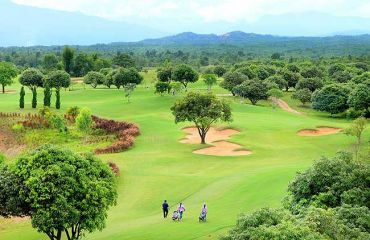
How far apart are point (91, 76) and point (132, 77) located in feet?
56.5

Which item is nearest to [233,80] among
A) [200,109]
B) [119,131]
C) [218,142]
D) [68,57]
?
[119,131]

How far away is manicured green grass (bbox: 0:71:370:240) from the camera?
3195 centimetres

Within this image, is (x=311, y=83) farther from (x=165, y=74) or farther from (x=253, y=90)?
(x=165, y=74)

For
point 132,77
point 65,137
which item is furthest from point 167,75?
point 65,137

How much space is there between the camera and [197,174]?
1865 inches

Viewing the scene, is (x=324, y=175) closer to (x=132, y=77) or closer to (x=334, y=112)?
(x=334, y=112)

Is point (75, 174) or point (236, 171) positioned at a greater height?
point (75, 174)

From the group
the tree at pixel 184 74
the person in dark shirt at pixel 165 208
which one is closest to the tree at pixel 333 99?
the tree at pixel 184 74

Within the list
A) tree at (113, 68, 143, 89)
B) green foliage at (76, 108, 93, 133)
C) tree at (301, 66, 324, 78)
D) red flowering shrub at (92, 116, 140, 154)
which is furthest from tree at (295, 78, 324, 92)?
green foliage at (76, 108, 93, 133)

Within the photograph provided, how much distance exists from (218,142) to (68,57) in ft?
344

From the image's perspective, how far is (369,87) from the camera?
7938cm

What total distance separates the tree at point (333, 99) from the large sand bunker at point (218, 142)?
2642cm

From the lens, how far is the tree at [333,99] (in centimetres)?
8906

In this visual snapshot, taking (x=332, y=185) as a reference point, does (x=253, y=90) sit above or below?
above
